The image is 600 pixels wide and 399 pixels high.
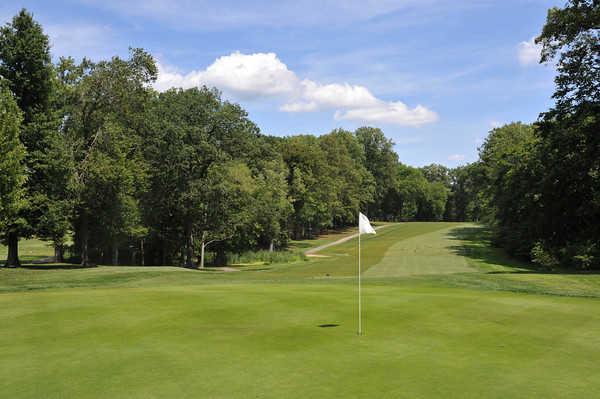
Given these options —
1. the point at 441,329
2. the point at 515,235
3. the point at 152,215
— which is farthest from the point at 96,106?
the point at 515,235

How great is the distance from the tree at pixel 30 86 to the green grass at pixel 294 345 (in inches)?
852

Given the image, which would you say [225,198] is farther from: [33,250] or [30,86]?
[33,250]

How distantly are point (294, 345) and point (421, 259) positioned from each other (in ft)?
152

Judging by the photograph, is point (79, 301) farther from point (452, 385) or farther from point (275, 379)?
point (452, 385)

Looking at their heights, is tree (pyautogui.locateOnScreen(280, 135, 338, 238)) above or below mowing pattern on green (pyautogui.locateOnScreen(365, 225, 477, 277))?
→ above

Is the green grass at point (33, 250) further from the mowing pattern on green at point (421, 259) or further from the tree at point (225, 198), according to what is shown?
the mowing pattern on green at point (421, 259)

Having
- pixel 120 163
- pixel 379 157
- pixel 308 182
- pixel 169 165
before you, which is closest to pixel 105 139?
pixel 120 163

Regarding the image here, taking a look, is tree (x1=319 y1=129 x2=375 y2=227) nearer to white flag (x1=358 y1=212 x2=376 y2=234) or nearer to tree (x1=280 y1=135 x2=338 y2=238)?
tree (x1=280 y1=135 x2=338 y2=238)

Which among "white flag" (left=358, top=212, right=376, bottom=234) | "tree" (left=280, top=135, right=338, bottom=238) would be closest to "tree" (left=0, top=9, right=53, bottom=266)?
"white flag" (left=358, top=212, right=376, bottom=234)

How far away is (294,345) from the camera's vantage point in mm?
10086

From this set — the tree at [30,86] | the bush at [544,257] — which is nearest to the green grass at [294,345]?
the tree at [30,86]

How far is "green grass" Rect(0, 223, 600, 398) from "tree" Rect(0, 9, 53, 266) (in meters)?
21.6

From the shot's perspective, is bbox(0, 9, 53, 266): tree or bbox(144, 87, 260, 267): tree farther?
bbox(144, 87, 260, 267): tree

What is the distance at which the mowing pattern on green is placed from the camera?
43312 millimetres
